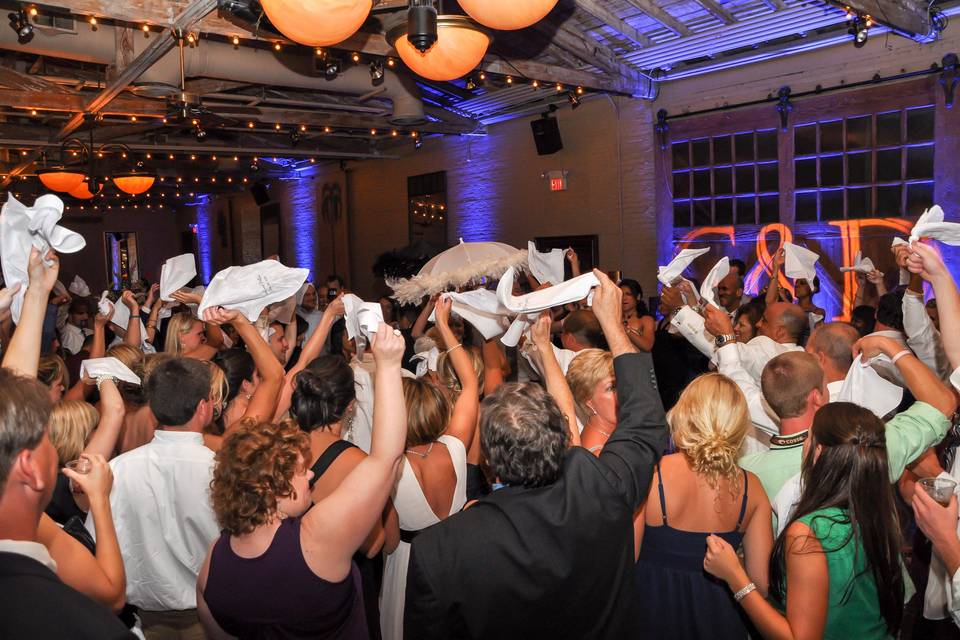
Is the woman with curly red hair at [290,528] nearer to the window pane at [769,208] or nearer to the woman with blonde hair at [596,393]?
the woman with blonde hair at [596,393]

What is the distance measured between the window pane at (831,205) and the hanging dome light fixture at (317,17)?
593cm

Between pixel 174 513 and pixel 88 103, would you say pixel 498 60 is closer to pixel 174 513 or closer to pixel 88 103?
pixel 88 103

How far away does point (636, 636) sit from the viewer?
1.83 metres

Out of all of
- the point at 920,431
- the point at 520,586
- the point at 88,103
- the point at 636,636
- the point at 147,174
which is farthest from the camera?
the point at 147,174

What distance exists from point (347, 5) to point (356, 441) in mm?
2004

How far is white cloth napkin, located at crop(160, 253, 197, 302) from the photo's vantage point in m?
3.76

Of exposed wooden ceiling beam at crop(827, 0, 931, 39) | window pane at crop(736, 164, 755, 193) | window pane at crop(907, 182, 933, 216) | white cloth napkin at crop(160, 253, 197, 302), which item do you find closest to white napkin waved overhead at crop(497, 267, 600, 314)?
white cloth napkin at crop(160, 253, 197, 302)

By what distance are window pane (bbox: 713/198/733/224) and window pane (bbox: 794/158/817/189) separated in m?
0.76

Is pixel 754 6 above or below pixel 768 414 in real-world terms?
above

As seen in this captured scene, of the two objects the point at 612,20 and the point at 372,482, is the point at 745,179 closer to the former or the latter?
the point at 612,20

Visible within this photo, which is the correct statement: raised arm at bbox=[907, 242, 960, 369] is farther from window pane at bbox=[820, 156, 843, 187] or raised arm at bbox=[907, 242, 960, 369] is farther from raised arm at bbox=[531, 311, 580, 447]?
window pane at bbox=[820, 156, 843, 187]

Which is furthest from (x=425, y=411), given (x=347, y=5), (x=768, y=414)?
(x=347, y=5)

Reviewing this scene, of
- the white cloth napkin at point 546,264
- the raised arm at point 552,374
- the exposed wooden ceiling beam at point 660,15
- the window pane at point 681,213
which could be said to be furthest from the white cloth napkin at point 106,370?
the window pane at point 681,213

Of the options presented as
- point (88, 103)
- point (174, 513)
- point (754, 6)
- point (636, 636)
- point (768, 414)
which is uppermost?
point (754, 6)
